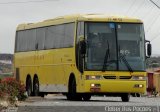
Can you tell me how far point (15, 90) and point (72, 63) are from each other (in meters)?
3.47

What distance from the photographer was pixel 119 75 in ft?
105

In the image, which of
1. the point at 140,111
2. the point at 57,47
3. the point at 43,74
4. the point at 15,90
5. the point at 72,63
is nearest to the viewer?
the point at 140,111

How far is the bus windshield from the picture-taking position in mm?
32031

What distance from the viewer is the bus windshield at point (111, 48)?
32031 millimetres

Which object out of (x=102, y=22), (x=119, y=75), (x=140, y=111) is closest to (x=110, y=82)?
(x=119, y=75)

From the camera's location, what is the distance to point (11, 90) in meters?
30.3

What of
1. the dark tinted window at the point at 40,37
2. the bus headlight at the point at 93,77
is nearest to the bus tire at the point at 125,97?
the bus headlight at the point at 93,77

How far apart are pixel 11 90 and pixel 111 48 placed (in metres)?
4.91

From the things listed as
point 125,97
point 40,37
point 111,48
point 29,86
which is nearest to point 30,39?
point 40,37

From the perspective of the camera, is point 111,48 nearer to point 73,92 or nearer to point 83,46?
point 83,46

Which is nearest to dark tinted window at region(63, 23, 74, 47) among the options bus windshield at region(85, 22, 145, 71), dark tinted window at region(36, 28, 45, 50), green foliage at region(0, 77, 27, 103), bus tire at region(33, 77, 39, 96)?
bus windshield at region(85, 22, 145, 71)

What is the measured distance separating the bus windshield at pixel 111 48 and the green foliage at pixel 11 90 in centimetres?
301

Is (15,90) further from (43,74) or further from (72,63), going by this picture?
(43,74)

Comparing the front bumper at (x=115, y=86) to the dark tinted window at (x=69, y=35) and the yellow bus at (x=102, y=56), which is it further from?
the dark tinted window at (x=69, y=35)
